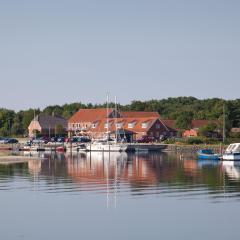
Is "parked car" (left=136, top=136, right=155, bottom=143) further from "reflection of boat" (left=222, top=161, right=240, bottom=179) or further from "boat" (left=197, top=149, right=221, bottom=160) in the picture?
"reflection of boat" (left=222, top=161, right=240, bottom=179)

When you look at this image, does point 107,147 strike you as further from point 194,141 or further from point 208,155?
point 208,155

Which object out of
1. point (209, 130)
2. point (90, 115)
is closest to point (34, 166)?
point (209, 130)

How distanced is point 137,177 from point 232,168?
53.9 feet

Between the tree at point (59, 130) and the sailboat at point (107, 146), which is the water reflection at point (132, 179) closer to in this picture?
the sailboat at point (107, 146)

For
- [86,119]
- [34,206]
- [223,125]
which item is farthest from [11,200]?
[86,119]

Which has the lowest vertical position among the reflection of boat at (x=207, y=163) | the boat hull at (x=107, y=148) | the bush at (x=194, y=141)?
the reflection of boat at (x=207, y=163)

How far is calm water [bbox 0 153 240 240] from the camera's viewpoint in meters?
30.9

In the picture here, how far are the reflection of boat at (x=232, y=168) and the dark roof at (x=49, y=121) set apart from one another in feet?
228

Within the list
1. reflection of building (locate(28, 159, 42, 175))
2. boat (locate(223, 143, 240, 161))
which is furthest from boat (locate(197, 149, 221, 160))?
reflection of building (locate(28, 159, 42, 175))

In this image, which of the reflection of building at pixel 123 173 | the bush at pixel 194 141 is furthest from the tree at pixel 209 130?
the reflection of building at pixel 123 173

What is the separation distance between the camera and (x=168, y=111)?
547ft

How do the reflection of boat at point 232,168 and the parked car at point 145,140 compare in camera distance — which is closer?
the reflection of boat at point 232,168

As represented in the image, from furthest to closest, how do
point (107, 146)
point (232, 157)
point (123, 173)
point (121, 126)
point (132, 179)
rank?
point (121, 126), point (107, 146), point (232, 157), point (123, 173), point (132, 179)

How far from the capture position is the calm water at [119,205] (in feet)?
101
